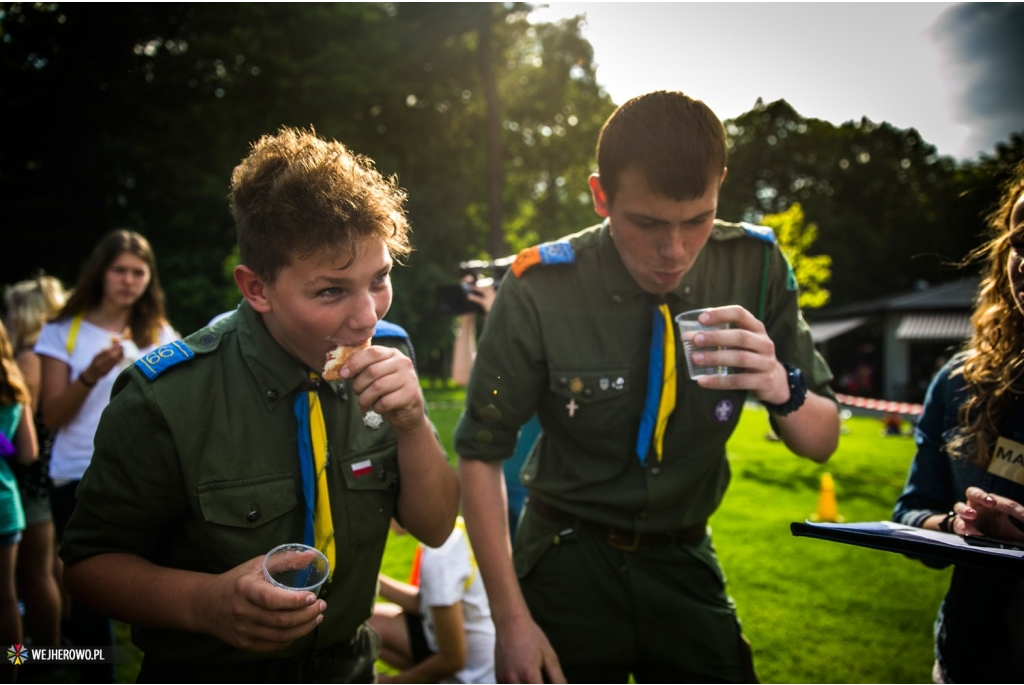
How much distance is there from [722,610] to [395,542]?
515 centimetres

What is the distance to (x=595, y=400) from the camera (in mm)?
2361

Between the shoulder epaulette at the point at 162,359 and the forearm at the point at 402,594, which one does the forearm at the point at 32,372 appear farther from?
the shoulder epaulette at the point at 162,359

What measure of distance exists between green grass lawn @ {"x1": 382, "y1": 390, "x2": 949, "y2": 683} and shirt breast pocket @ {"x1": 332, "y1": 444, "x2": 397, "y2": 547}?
3.31 metres

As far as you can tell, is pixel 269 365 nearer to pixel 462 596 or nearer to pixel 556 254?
pixel 556 254

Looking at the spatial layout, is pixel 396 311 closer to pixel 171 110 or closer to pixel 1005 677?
pixel 171 110

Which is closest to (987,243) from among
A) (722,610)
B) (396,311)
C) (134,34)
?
(722,610)

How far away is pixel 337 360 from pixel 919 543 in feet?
4.75

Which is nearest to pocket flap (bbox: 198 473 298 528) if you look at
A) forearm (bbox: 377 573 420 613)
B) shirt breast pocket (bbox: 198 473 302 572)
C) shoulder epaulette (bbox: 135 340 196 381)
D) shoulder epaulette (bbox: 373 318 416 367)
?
shirt breast pocket (bbox: 198 473 302 572)

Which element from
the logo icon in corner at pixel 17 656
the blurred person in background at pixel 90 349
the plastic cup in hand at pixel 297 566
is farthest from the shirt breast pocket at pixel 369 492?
the blurred person in background at pixel 90 349

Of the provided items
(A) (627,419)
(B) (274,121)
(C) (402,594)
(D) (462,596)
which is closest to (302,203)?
(A) (627,419)

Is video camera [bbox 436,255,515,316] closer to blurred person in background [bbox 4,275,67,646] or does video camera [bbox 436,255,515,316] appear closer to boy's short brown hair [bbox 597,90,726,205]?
boy's short brown hair [bbox 597,90,726,205]

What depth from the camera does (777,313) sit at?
8.09ft

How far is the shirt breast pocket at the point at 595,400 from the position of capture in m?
2.36

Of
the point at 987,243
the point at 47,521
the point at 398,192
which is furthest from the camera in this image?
the point at 47,521
